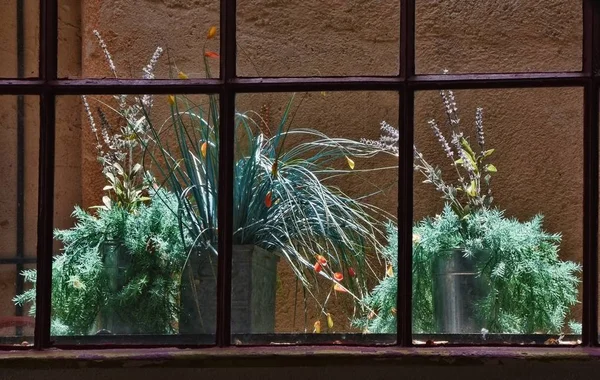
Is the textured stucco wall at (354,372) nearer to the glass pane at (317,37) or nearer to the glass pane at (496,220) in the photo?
the glass pane at (496,220)

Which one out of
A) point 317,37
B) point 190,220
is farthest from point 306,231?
point 317,37

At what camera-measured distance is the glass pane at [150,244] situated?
1.18m

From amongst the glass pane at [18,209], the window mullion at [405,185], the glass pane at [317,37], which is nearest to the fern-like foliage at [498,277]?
the window mullion at [405,185]

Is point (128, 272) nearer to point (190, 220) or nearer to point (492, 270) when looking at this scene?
point (190, 220)

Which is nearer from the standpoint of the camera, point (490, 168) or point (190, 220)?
point (190, 220)

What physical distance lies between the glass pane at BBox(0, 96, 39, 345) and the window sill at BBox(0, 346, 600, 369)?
253 millimetres

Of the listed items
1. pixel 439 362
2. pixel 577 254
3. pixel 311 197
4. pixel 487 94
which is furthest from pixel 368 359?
pixel 487 94

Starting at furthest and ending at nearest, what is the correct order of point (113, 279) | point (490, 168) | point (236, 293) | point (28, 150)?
1. point (490, 168)
2. point (28, 150)
3. point (113, 279)
4. point (236, 293)

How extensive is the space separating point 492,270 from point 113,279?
1.53 ft

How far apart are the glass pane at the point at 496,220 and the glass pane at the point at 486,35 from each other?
0.12 metres

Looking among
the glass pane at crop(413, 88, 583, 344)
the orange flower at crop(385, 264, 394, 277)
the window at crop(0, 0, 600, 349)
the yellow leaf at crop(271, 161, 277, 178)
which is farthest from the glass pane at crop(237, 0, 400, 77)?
the orange flower at crop(385, 264, 394, 277)

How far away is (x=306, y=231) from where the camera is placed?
1.31 m

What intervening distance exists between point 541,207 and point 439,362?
82 cm

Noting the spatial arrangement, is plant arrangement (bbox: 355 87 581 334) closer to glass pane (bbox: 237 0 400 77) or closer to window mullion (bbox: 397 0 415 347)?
window mullion (bbox: 397 0 415 347)
